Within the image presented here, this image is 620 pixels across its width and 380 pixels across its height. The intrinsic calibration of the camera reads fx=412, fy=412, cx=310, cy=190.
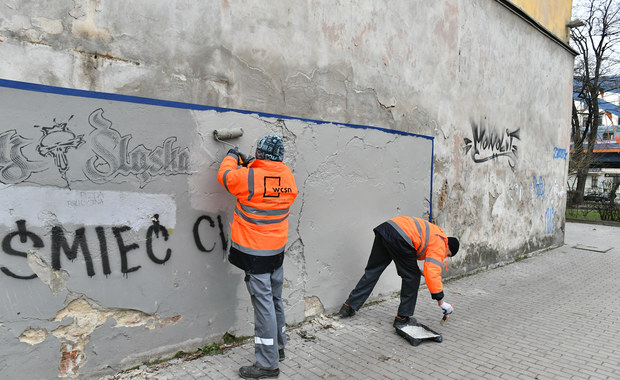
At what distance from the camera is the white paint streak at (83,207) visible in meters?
2.57

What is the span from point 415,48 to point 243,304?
3828 mm

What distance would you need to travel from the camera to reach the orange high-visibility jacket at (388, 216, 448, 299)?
3727 mm

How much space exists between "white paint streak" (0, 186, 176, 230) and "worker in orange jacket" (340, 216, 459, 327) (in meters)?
2.12

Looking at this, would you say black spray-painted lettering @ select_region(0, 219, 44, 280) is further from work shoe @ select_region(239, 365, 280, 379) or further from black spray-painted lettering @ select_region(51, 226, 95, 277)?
work shoe @ select_region(239, 365, 280, 379)

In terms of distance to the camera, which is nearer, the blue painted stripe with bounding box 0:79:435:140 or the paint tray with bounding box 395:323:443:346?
the blue painted stripe with bounding box 0:79:435:140

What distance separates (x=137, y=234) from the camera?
306 centimetres

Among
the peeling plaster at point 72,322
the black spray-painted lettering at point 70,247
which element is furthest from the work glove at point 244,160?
the peeling plaster at point 72,322

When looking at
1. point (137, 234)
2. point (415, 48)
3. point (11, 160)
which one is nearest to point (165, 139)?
point (137, 234)

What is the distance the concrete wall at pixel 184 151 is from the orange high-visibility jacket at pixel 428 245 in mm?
709

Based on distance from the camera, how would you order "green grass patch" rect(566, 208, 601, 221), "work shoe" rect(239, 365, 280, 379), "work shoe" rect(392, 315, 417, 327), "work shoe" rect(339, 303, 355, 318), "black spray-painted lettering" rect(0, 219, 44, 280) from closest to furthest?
"black spray-painted lettering" rect(0, 219, 44, 280), "work shoe" rect(239, 365, 280, 379), "work shoe" rect(392, 315, 417, 327), "work shoe" rect(339, 303, 355, 318), "green grass patch" rect(566, 208, 601, 221)

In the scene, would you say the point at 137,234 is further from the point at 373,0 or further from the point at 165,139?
the point at 373,0

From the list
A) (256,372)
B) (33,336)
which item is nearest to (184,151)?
(33,336)

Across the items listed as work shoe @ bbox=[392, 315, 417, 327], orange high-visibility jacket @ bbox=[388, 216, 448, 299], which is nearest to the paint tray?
work shoe @ bbox=[392, 315, 417, 327]

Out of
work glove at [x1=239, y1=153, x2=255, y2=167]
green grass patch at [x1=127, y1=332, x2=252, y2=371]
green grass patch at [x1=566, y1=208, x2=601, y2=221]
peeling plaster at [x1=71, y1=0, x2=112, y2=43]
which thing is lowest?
green grass patch at [x1=566, y1=208, x2=601, y2=221]
